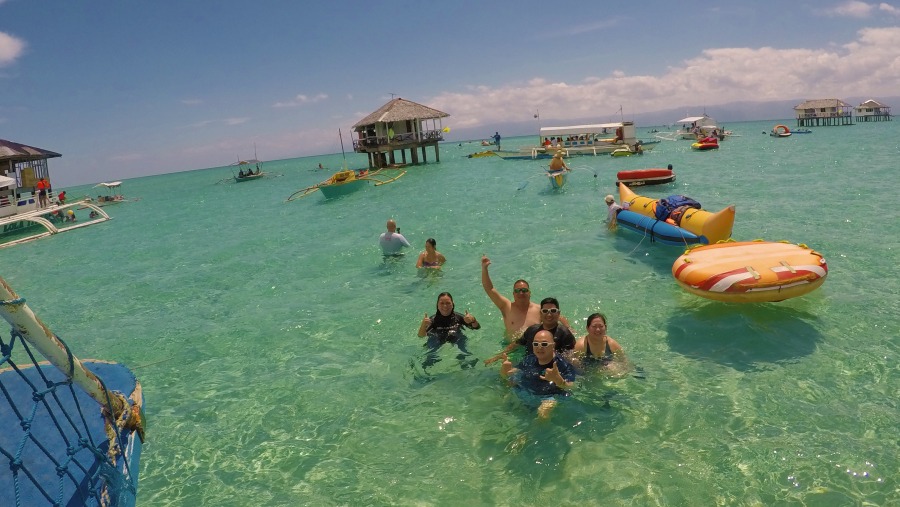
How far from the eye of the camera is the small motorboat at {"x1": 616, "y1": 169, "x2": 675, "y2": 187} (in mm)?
20656

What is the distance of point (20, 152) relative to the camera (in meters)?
31.4

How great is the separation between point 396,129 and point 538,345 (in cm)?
3827

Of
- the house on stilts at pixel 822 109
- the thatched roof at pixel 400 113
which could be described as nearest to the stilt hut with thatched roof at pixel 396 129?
the thatched roof at pixel 400 113

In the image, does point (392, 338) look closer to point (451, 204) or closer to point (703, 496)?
point (703, 496)

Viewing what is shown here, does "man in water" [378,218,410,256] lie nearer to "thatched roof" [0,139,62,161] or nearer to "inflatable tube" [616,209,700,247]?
"inflatable tube" [616,209,700,247]

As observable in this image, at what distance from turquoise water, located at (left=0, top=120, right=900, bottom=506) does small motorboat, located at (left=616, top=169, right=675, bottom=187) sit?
671 cm

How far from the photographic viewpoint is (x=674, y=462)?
4.37 metres

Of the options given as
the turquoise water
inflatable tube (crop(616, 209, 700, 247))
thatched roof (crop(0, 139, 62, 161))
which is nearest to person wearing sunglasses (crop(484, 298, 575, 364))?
the turquoise water

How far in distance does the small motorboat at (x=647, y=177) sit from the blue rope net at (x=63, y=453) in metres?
19.9

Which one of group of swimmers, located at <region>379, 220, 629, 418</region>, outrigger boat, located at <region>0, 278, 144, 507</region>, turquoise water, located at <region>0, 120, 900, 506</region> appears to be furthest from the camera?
group of swimmers, located at <region>379, 220, 629, 418</region>

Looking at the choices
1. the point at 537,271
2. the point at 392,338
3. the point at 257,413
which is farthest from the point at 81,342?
the point at 537,271

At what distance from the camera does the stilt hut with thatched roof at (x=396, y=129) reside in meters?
39.6

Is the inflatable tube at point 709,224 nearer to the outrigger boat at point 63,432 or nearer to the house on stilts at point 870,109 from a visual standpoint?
the outrigger boat at point 63,432

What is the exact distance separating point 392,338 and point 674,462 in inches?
171
